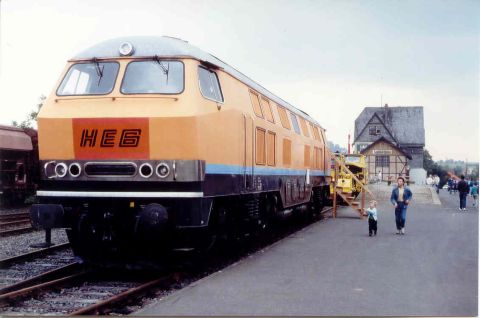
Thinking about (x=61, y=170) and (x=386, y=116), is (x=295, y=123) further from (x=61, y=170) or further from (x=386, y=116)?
(x=386, y=116)

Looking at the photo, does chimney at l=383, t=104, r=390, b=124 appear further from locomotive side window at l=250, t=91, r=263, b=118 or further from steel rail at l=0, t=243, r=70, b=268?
steel rail at l=0, t=243, r=70, b=268

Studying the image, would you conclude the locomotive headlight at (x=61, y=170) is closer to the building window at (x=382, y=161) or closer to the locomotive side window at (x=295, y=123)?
the locomotive side window at (x=295, y=123)

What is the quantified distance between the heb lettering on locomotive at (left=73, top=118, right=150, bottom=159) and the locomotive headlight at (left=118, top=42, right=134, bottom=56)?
4.10 feet

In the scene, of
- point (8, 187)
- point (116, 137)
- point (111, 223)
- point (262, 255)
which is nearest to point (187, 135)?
point (116, 137)

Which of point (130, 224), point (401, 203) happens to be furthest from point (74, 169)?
point (401, 203)

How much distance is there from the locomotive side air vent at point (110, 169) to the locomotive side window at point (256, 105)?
→ 347 centimetres

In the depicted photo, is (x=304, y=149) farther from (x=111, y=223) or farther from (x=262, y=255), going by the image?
(x=111, y=223)

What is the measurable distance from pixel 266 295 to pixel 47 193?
3424 millimetres

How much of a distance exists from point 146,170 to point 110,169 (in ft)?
1.70

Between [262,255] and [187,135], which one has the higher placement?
[187,135]

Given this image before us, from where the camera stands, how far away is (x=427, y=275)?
8.34 metres

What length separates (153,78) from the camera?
8.18 meters

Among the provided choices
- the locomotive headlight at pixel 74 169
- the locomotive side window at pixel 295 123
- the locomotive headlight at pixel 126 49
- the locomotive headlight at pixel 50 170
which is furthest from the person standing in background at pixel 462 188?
the locomotive headlight at pixel 50 170

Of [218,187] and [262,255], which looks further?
[262,255]
